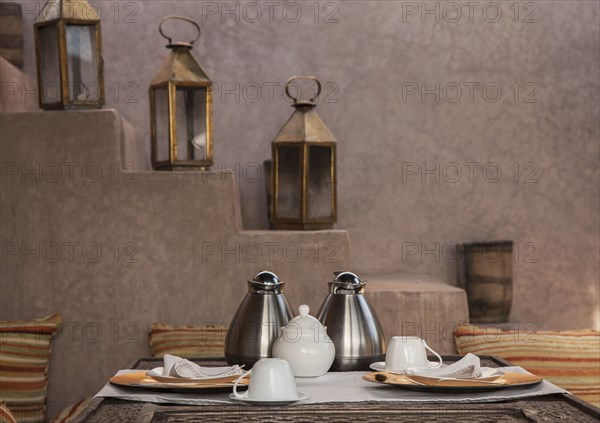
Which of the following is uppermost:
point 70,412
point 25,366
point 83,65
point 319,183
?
point 83,65

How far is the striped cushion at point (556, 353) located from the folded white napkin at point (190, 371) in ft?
4.09

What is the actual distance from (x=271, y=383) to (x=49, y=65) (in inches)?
81.0

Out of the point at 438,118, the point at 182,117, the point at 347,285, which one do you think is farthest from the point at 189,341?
the point at 438,118

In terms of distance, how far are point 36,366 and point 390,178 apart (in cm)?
211

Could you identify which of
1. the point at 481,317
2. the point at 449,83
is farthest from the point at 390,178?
the point at 481,317

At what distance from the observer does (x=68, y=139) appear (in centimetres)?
328

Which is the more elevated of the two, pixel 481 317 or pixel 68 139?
pixel 68 139

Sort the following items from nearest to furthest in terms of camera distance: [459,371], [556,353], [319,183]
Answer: [459,371] → [556,353] → [319,183]

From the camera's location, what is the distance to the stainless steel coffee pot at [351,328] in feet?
7.35

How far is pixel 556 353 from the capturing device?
2936 millimetres

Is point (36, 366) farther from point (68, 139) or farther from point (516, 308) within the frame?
point (516, 308)

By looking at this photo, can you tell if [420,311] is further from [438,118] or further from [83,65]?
[83,65]

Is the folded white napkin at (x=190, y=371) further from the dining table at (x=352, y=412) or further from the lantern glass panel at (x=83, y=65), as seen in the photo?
the lantern glass panel at (x=83, y=65)

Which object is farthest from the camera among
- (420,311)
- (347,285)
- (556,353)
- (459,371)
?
(420,311)
